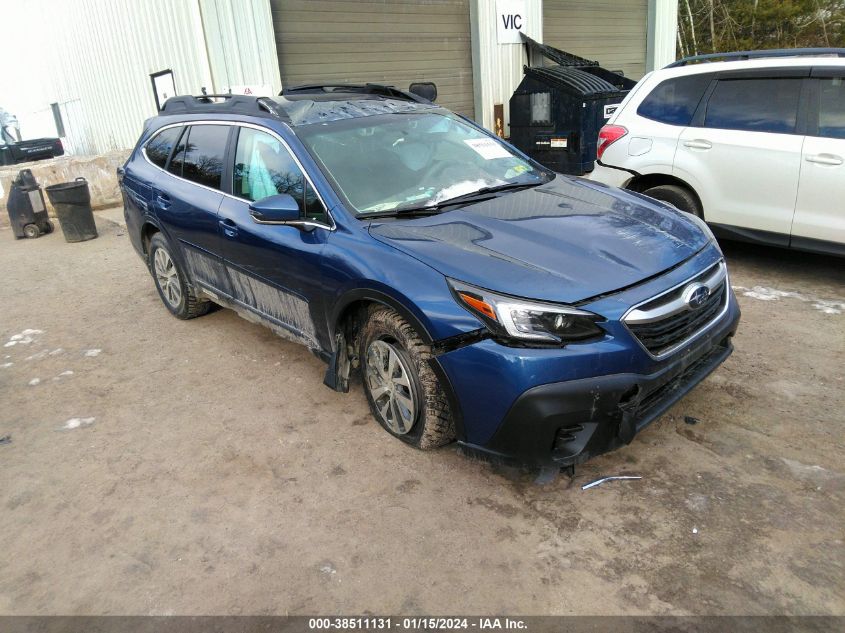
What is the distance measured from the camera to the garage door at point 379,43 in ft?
31.5

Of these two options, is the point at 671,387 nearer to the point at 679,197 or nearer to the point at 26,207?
the point at 679,197

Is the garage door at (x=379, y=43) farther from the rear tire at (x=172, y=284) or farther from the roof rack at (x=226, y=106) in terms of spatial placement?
the rear tire at (x=172, y=284)

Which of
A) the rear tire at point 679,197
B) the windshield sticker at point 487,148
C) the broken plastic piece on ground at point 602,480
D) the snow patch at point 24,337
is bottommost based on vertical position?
the snow patch at point 24,337

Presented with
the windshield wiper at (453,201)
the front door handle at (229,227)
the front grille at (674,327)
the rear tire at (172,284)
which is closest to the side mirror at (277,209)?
the windshield wiper at (453,201)

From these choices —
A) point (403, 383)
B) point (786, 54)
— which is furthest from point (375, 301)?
point (786, 54)

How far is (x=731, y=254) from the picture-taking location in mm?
6090

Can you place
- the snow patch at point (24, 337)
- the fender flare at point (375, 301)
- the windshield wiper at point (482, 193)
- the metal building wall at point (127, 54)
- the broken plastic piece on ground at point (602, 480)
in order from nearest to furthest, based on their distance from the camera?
the fender flare at point (375, 301) → the broken plastic piece on ground at point (602, 480) → the windshield wiper at point (482, 193) → the snow patch at point (24, 337) → the metal building wall at point (127, 54)

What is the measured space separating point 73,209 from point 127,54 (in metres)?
4.23

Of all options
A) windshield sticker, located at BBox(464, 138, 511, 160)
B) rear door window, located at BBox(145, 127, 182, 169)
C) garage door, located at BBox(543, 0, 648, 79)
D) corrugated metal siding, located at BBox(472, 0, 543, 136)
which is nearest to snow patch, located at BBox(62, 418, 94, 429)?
rear door window, located at BBox(145, 127, 182, 169)

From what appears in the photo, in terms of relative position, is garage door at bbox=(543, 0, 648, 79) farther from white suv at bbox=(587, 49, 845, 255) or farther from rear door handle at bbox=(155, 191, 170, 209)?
rear door handle at bbox=(155, 191, 170, 209)

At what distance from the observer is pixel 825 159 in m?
4.67

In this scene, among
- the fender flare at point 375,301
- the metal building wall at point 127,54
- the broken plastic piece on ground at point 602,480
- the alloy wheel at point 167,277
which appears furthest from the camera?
the metal building wall at point 127,54

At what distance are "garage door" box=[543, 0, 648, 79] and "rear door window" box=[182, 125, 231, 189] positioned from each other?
432 inches

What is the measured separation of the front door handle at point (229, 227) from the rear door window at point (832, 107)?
171 inches
